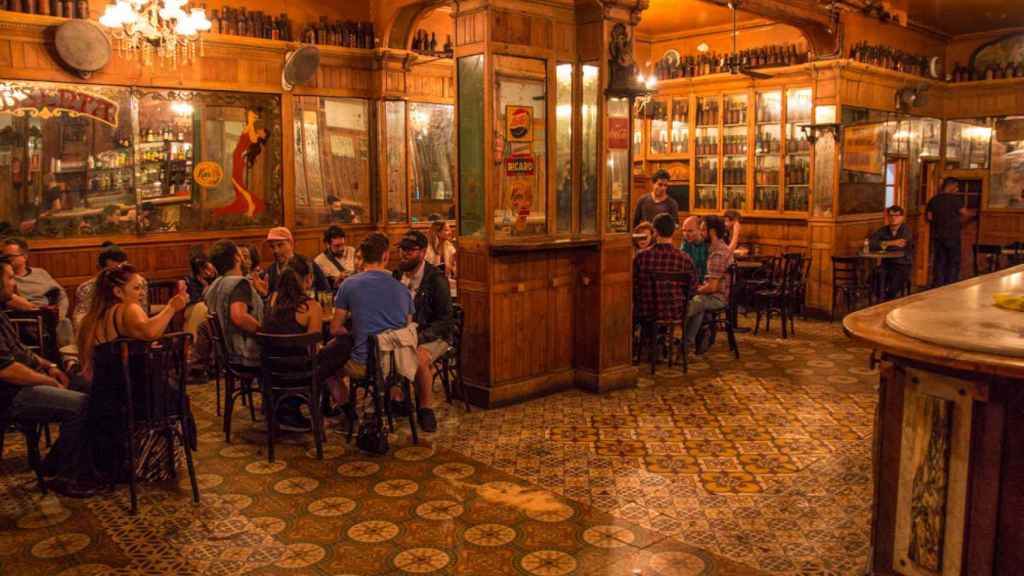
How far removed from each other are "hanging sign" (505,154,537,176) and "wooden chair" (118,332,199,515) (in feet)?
9.42

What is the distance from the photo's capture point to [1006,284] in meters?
4.79

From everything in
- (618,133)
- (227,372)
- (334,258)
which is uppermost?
(618,133)

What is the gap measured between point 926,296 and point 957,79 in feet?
35.2

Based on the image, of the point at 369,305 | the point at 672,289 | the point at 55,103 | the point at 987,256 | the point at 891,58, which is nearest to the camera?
the point at 369,305

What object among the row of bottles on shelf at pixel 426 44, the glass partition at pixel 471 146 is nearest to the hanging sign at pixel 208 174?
the row of bottles on shelf at pixel 426 44

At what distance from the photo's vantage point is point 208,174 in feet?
29.1

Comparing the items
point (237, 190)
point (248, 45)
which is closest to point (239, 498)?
point (237, 190)

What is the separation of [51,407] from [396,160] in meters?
6.20

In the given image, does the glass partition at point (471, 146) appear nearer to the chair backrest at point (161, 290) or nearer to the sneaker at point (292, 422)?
the sneaker at point (292, 422)

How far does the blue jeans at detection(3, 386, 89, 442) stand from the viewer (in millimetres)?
4535

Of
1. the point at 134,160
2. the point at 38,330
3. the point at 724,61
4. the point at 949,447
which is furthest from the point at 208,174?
the point at 949,447

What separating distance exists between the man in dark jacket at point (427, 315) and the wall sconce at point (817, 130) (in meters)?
6.78

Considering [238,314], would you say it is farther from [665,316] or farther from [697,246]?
[697,246]

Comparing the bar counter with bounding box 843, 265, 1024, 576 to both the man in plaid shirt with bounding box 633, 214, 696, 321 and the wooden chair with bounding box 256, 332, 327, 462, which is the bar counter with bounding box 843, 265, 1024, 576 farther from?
the man in plaid shirt with bounding box 633, 214, 696, 321
